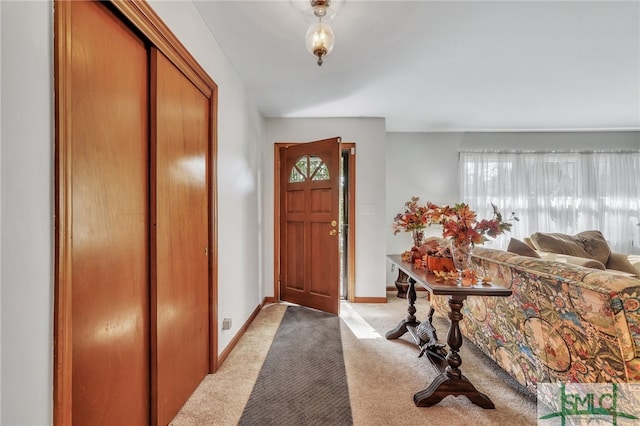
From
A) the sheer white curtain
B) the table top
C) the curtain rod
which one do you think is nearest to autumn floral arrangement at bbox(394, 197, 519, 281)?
the table top

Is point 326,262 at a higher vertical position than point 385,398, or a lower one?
higher

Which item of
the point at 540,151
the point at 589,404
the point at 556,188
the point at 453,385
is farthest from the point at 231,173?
the point at 556,188

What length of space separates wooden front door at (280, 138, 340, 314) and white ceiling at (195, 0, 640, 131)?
61cm

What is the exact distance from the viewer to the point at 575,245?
2.85 metres

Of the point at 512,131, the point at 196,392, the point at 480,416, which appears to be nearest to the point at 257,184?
the point at 196,392

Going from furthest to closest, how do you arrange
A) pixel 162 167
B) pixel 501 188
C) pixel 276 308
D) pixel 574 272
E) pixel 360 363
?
pixel 501 188
pixel 276 308
pixel 360 363
pixel 162 167
pixel 574 272

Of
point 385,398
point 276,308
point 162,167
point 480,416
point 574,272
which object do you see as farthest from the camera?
point 276,308

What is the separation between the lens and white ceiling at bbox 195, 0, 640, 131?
1.78 metres

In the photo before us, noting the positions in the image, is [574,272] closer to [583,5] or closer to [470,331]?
[470,331]

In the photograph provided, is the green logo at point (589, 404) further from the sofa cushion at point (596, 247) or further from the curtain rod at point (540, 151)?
the curtain rod at point (540, 151)

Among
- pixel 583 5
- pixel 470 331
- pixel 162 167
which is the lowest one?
pixel 470 331

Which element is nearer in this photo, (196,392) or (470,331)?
(196,392)

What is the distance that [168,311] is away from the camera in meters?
1.50

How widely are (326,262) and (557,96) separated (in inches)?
127
